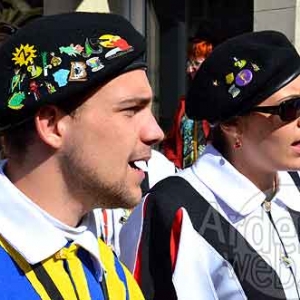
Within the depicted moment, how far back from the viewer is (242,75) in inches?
97.6

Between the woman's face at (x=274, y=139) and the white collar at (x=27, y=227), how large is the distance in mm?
997

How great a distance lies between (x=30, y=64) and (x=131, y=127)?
0.89ft

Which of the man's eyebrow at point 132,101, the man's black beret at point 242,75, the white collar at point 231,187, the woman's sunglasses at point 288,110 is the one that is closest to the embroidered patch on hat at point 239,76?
the man's black beret at point 242,75

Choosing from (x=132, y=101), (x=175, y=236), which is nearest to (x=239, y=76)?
(x=175, y=236)

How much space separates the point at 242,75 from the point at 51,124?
3.17 feet

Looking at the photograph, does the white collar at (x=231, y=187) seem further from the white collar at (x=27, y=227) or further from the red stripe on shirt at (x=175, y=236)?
the white collar at (x=27, y=227)

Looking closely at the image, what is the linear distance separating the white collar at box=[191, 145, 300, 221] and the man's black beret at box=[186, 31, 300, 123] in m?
0.16

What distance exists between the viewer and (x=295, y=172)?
2748mm

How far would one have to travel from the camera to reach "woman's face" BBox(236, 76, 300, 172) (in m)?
2.46

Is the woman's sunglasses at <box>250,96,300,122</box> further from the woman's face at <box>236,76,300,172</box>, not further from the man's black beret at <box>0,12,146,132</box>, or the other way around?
the man's black beret at <box>0,12,146,132</box>

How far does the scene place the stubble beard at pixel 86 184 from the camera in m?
1.69

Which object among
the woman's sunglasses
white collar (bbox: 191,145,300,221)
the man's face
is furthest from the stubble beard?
the woman's sunglasses

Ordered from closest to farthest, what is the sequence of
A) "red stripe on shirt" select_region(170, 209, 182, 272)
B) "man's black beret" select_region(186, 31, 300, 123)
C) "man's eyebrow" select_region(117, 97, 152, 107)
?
1. "man's eyebrow" select_region(117, 97, 152, 107)
2. "red stripe on shirt" select_region(170, 209, 182, 272)
3. "man's black beret" select_region(186, 31, 300, 123)

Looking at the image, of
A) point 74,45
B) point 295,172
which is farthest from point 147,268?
point 74,45
